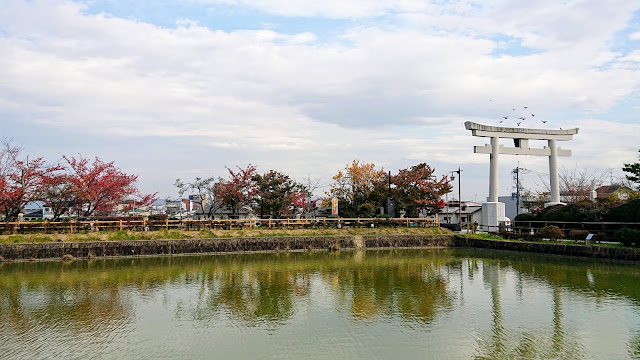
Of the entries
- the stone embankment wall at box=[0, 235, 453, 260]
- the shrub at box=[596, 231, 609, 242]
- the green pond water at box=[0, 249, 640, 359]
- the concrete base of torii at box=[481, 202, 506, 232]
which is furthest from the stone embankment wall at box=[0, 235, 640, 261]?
the concrete base of torii at box=[481, 202, 506, 232]

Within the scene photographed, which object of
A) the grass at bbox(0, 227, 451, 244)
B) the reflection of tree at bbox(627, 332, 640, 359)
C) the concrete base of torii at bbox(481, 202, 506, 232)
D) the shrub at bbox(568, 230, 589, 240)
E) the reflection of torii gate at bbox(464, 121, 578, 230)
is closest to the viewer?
the reflection of tree at bbox(627, 332, 640, 359)

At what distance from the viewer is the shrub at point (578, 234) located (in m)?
23.2

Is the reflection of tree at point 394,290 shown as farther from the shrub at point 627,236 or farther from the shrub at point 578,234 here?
the shrub at point 627,236

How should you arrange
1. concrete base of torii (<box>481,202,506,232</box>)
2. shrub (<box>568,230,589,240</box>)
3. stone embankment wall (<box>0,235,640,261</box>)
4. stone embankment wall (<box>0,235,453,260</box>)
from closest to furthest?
→ stone embankment wall (<box>0,235,640,261</box>)
stone embankment wall (<box>0,235,453,260</box>)
shrub (<box>568,230,589,240</box>)
concrete base of torii (<box>481,202,506,232</box>)

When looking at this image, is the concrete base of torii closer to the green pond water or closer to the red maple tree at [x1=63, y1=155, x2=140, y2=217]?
the green pond water

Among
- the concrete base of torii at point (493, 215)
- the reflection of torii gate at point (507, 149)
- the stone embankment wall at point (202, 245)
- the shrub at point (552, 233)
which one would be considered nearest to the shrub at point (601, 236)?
the shrub at point (552, 233)

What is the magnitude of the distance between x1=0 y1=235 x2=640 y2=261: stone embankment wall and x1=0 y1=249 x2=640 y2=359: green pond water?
1.67 m

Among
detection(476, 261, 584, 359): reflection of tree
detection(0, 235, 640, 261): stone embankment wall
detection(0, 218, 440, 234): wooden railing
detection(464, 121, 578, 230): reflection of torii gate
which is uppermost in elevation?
detection(464, 121, 578, 230): reflection of torii gate

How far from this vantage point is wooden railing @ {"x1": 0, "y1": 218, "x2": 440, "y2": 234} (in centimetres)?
2347

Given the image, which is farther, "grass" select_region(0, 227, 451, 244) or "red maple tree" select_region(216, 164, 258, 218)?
"red maple tree" select_region(216, 164, 258, 218)

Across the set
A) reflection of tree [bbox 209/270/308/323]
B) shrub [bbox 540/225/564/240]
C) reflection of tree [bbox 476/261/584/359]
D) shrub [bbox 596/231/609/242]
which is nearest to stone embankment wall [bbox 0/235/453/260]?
shrub [bbox 540/225/564/240]

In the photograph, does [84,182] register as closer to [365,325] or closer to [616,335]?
[365,325]

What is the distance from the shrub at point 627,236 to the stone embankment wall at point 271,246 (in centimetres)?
95

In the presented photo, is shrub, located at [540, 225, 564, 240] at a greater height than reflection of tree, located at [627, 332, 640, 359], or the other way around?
shrub, located at [540, 225, 564, 240]
